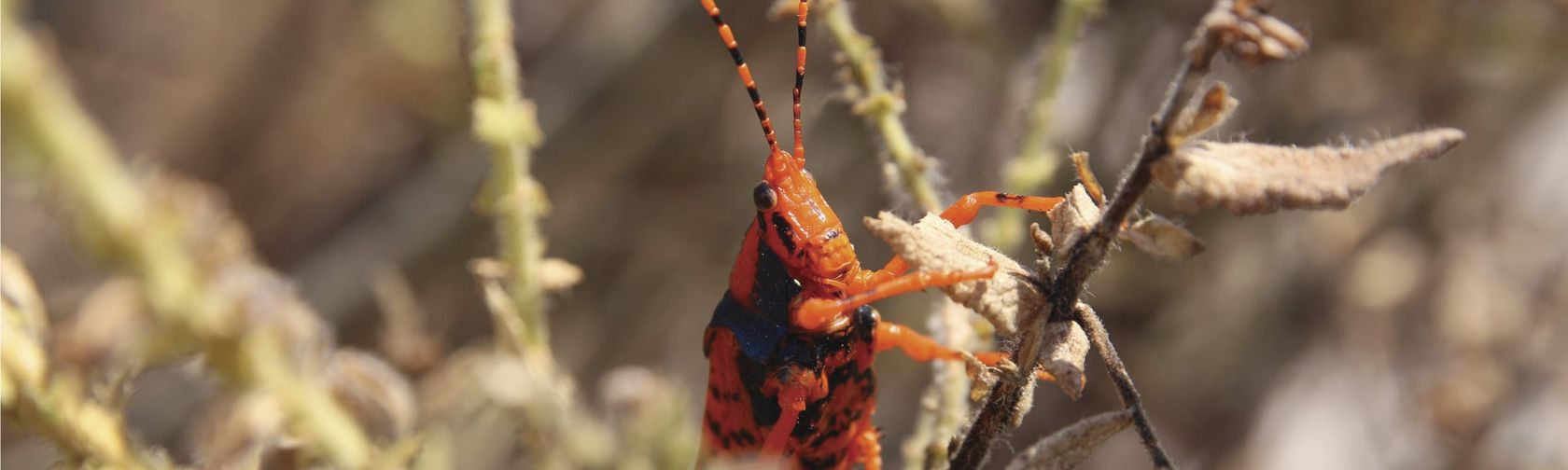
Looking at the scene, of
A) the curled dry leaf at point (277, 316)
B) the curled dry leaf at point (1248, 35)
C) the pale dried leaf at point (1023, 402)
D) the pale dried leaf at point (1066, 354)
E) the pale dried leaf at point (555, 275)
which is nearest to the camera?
the curled dry leaf at point (1248, 35)

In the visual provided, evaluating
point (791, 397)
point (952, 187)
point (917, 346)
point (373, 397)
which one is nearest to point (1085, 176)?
point (917, 346)

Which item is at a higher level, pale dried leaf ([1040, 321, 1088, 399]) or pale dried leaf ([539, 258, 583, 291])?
pale dried leaf ([539, 258, 583, 291])

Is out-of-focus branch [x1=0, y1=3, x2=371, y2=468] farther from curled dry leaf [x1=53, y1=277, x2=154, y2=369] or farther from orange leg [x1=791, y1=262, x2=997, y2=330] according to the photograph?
orange leg [x1=791, y1=262, x2=997, y2=330]

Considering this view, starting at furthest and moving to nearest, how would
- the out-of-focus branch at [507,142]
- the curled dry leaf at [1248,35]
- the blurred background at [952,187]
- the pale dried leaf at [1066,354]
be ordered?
the blurred background at [952,187], the out-of-focus branch at [507,142], the pale dried leaf at [1066,354], the curled dry leaf at [1248,35]

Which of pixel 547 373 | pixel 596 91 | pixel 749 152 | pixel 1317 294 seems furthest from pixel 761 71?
pixel 547 373

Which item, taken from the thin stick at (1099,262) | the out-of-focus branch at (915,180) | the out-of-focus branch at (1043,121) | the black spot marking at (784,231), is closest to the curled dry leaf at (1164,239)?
the thin stick at (1099,262)

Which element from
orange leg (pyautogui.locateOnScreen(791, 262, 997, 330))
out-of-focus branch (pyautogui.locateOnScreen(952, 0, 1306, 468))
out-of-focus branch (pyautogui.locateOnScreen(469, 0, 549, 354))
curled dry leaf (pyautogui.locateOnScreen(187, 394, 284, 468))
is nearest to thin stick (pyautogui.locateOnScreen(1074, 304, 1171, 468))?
out-of-focus branch (pyautogui.locateOnScreen(952, 0, 1306, 468))

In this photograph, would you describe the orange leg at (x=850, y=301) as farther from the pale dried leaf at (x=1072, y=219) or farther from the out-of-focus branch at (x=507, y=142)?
the out-of-focus branch at (x=507, y=142)

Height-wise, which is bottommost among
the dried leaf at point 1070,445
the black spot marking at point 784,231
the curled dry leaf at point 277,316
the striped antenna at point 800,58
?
the dried leaf at point 1070,445
